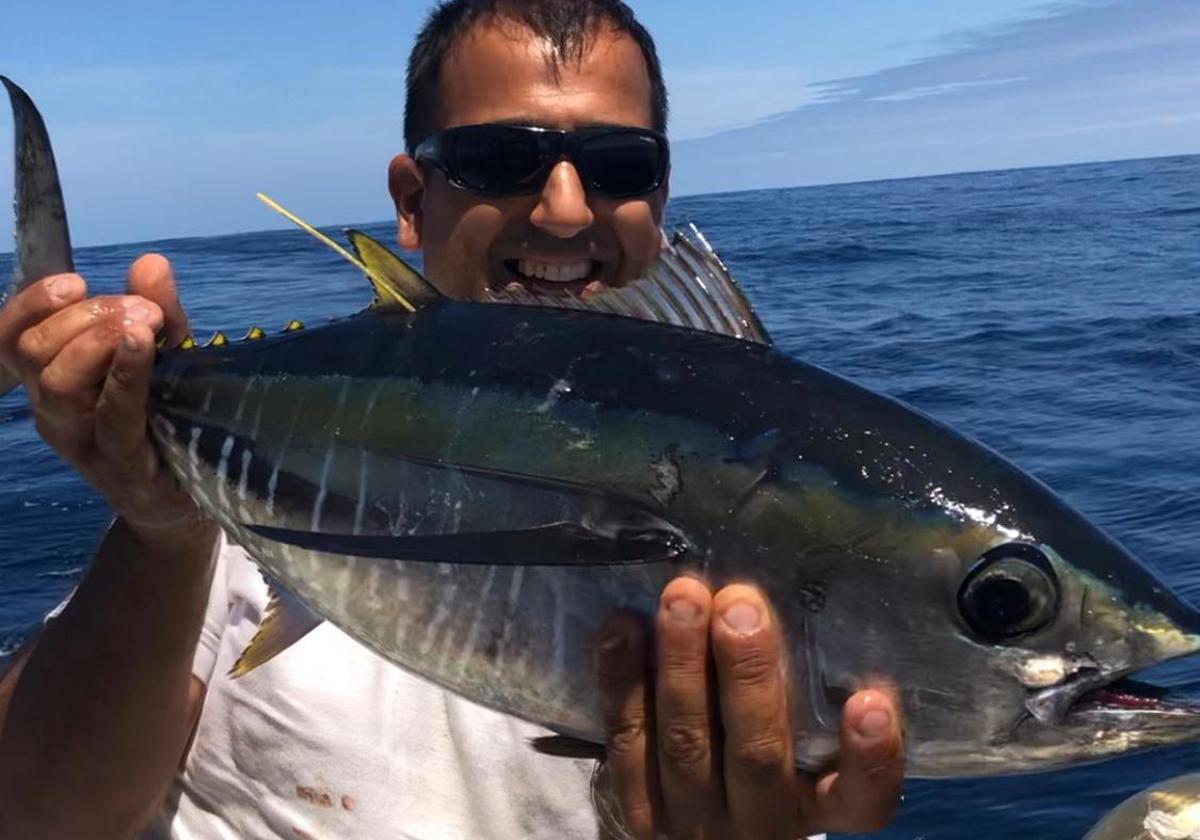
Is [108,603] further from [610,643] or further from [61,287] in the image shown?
[610,643]

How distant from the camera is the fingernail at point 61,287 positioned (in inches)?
99.2

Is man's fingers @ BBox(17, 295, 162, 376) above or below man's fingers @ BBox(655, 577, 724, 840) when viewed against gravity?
above

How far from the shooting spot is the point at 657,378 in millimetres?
2072

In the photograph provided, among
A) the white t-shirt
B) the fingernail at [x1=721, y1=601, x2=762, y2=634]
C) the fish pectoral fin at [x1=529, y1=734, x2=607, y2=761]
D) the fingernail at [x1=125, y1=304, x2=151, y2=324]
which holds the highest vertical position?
the fingernail at [x1=125, y1=304, x2=151, y2=324]

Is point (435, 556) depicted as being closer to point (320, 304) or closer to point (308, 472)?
point (308, 472)

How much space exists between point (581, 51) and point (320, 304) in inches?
743

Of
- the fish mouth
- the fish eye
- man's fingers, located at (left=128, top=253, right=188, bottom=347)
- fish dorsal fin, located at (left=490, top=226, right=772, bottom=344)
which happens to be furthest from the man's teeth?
the fish mouth

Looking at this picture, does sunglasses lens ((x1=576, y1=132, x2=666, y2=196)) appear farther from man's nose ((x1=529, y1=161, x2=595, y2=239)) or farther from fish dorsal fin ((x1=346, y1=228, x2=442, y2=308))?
fish dorsal fin ((x1=346, y1=228, x2=442, y2=308))

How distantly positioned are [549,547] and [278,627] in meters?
0.81

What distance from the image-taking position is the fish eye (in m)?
1.83

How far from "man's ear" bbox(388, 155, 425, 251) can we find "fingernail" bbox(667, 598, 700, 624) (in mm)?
2180

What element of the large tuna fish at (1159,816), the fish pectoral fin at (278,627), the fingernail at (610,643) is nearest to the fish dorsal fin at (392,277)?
the fish pectoral fin at (278,627)

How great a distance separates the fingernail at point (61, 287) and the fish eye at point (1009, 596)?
1.86 m

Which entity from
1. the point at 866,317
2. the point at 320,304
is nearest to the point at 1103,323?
the point at 866,317
